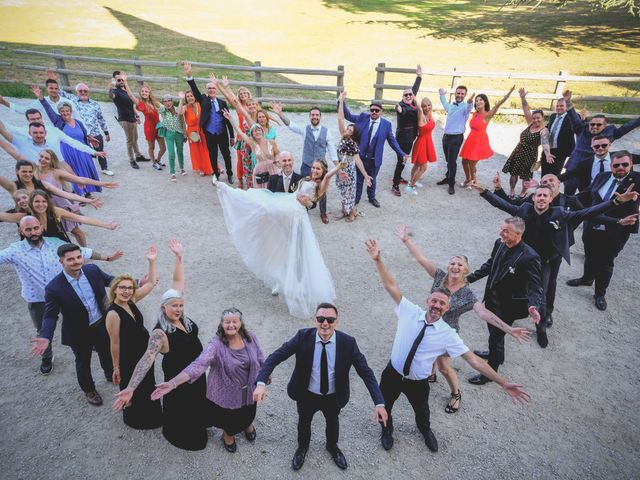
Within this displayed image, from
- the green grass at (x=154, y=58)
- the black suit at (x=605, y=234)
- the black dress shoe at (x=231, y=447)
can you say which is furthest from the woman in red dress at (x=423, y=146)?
the black dress shoe at (x=231, y=447)

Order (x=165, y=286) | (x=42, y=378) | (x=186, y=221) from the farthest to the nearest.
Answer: (x=186, y=221)
(x=165, y=286)
(x=42, y=378)

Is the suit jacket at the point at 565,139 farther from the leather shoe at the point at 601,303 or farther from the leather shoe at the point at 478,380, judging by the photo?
the leather shoe at the point at 478,380

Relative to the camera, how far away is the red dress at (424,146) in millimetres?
8609

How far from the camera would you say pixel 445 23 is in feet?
92.5

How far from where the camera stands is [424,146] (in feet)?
28.6

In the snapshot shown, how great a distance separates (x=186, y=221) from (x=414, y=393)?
5.40 m

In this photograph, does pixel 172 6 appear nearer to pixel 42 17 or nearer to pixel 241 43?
pixel 42 17

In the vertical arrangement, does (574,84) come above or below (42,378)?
above

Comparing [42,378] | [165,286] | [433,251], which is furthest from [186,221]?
[433,251]

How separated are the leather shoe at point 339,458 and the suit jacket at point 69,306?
2.64m

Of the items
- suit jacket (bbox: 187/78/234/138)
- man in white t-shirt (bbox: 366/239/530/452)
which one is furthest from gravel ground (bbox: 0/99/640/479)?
suit jacket (bbox: 187/78/234/138)

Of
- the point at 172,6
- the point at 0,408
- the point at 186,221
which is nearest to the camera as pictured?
the point at 0,408

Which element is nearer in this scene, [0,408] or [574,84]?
[0,408]

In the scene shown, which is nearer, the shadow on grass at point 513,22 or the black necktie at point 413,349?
the black necktie at point 413,349
